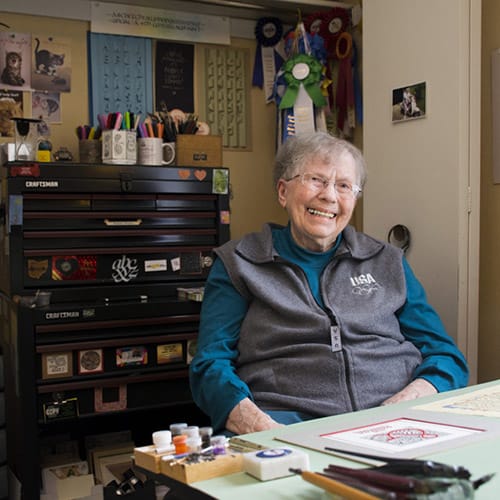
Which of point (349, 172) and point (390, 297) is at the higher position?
point (349, 172)

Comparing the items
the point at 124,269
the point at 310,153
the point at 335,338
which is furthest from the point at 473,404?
the point at 124,269

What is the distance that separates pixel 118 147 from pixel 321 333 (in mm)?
990

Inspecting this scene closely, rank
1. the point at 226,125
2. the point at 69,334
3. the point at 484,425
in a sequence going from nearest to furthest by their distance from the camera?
the point at 484,425 → the point at 69,334 → the point at 226,125

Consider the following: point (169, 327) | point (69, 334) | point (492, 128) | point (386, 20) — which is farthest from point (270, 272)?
point (386, 20)

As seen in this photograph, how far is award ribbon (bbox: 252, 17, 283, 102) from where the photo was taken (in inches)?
112

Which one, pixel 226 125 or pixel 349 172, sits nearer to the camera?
pixel 349 172

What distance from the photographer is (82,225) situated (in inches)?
86.4

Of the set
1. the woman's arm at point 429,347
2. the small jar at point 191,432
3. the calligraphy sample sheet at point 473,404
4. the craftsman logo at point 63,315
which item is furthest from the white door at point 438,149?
the small jar at point 191,432

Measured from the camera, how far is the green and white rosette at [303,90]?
2.59 meters

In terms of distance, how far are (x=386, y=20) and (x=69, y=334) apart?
1411 millimetres

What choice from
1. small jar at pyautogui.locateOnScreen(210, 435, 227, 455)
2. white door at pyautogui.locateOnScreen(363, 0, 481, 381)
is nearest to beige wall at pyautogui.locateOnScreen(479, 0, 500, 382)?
white door at pyautogui.locateOnScreen(363, 0, 481, 381)

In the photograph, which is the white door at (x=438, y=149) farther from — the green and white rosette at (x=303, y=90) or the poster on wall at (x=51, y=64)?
the poster on wall at (x=51, y=64)

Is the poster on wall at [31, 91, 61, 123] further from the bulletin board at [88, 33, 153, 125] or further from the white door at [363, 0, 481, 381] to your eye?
the white door at [363, 0, 481, 381]

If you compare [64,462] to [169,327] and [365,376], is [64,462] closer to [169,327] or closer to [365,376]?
[169,327]
